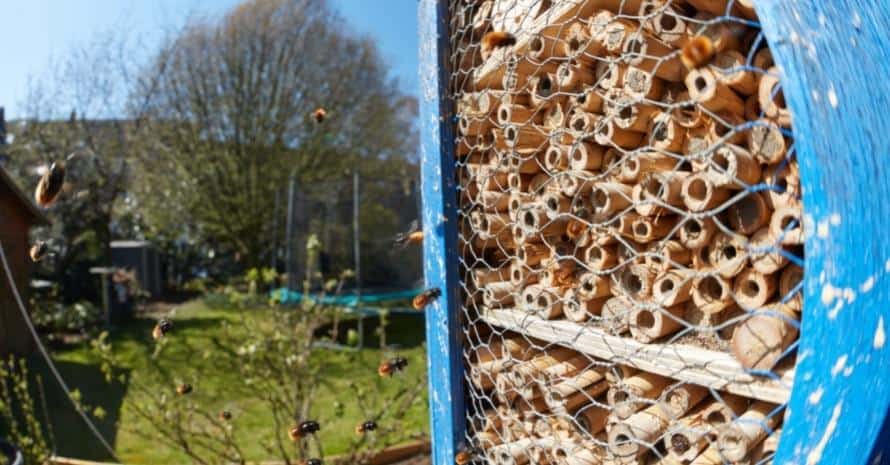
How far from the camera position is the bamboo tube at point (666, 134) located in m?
1.07

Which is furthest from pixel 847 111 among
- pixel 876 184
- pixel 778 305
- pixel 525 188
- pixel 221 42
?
pixel 221 42

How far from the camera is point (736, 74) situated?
3.05 ft

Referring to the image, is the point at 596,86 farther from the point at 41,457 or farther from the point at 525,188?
the point at 41,457

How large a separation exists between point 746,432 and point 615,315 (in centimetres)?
30

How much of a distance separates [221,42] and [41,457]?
10.0 metres

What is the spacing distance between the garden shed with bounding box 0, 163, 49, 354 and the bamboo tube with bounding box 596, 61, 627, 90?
20.6 feet

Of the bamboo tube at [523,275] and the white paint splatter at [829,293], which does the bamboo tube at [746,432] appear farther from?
the bamboo tube at [523,275]

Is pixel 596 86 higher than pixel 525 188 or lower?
higher

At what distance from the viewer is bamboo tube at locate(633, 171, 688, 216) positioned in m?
1.02

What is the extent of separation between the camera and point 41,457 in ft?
10.6

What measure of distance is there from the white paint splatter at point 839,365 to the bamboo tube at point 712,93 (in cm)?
41

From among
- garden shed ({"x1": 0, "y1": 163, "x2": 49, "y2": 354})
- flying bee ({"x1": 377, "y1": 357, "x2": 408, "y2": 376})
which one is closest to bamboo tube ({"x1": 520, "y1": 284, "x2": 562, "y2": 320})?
flying bee ({"x1": 377, "y1": 357, "x2": 408, "y2": 376})

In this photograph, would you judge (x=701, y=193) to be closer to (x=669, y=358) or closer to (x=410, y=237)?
(x=669, y=358)

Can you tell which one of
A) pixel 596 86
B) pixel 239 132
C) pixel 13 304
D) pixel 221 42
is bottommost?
pixel 13 304
